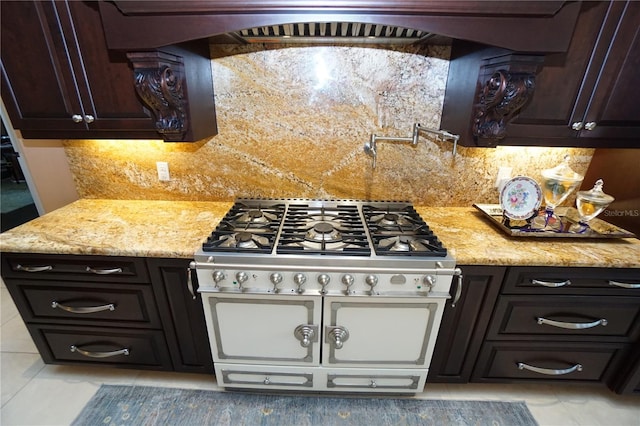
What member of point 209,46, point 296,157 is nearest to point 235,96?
point 209,46

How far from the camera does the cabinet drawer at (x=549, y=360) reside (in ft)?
4.82

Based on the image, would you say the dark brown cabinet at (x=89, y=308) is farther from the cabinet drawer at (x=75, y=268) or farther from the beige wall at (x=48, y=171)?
the beige wall at (x=48, y=171)

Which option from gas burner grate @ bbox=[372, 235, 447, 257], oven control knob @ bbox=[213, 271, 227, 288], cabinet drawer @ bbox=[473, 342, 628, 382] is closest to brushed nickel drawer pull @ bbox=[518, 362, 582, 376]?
cabinet drawer @ bbox=[473, 342, 628, 382]

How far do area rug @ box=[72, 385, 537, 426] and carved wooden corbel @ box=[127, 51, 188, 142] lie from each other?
5.00ft

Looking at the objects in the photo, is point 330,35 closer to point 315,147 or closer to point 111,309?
point 315,147

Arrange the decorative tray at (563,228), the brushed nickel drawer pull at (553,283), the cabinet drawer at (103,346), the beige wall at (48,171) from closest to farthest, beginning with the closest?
the brushed nickel drawer pull at (553,283), the decorative tray at (563,228), the cabinet drawer at (103,346), the beige wall at (48,171)

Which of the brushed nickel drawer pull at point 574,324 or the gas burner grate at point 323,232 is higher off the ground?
the gas burner grate at point 323,232

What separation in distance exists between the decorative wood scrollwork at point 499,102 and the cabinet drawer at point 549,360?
1134 mm

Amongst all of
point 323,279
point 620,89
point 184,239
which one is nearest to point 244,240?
point 184,239

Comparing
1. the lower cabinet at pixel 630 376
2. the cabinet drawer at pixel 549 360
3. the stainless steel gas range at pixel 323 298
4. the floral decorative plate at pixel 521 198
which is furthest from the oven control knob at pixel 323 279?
the lower cabinet at pixel 630 376

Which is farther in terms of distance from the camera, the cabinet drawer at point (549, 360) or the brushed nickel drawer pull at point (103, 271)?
the cabinet drawer at point (549, 360)

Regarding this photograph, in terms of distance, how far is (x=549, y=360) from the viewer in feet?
4.94

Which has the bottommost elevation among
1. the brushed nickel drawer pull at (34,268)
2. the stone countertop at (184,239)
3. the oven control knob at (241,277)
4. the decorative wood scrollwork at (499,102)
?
the brushed nickel drawer pull at (34,268)

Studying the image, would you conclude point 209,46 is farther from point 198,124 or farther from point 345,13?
point 345,13
